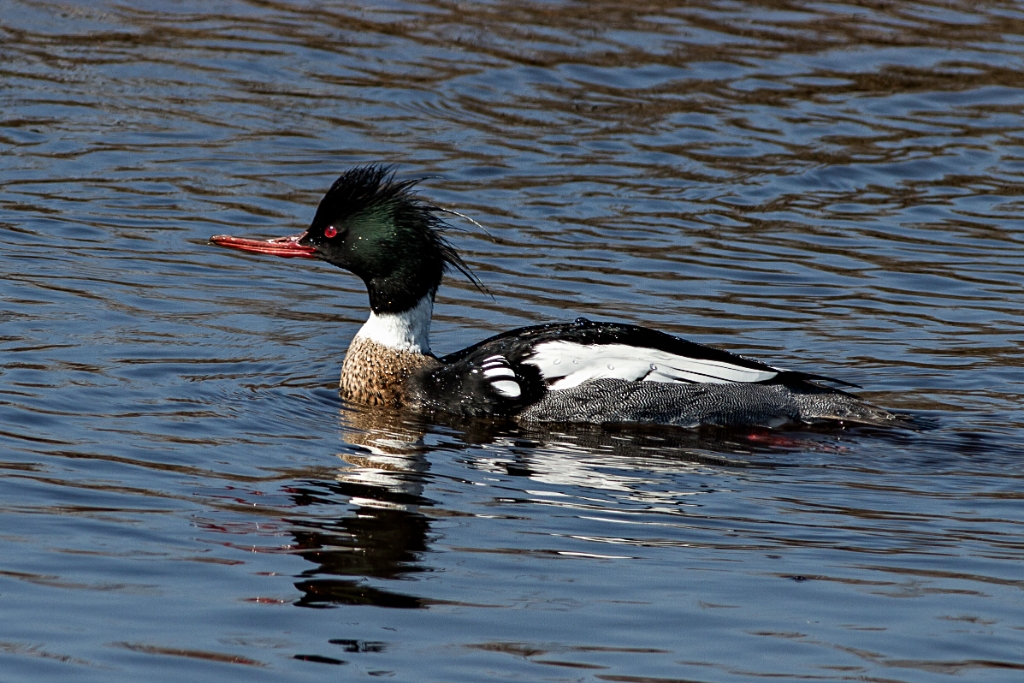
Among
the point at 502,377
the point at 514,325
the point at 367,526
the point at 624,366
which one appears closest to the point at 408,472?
the point at 367,526

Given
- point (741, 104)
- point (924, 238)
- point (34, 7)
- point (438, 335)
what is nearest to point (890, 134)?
point (741, 104)

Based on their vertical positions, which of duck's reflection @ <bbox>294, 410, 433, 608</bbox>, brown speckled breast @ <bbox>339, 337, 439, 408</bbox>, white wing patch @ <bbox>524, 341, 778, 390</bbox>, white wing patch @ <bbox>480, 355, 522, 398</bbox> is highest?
white wing patch @ <bbox>524, 341, 778, 390</bbox>

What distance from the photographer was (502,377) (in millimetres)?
8805

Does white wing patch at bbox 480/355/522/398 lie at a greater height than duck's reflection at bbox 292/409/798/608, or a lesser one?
greater

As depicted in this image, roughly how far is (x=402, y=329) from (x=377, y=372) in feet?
1.05

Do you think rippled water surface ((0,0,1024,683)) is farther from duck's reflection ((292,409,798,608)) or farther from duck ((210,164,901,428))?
duck ((210,164,901,428))

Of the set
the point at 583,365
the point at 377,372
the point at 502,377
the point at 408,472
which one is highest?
the point at 583,365

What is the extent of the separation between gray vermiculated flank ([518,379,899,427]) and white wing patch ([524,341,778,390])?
39 millimetres

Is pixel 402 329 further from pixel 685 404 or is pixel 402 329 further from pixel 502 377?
pixel 685 404

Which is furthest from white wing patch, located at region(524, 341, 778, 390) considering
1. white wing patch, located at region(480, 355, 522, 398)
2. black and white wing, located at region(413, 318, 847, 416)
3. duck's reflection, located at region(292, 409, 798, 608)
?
duck's reflection, located at region(292, 409, 798, 608)

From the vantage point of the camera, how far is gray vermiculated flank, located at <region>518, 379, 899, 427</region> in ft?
28.7

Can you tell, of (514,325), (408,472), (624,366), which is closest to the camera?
(408,472)

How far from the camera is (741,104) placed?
1546 cm

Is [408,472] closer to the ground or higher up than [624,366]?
closer to the ground
